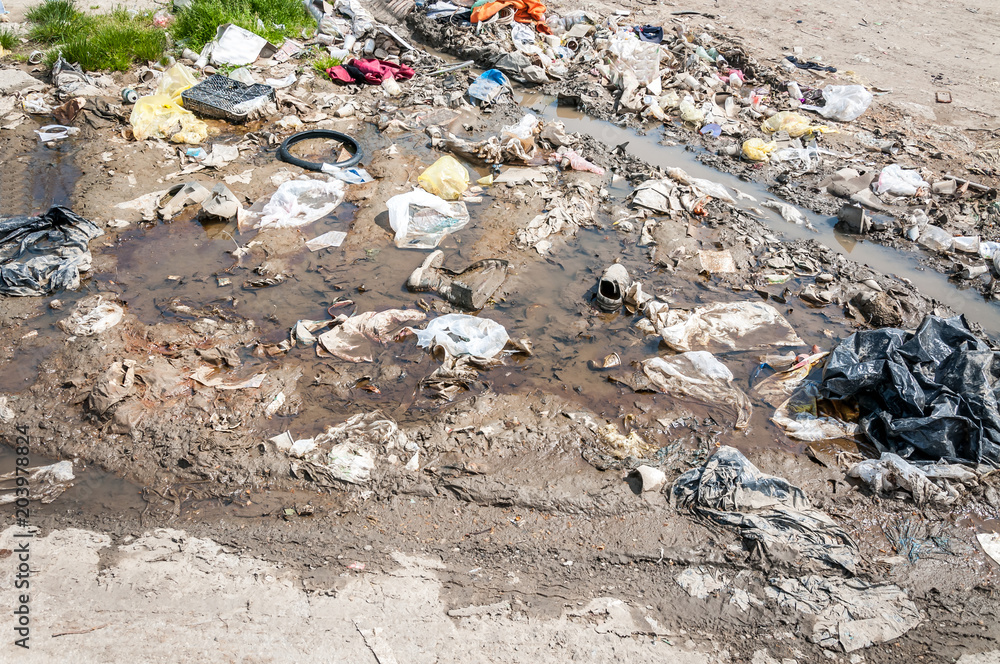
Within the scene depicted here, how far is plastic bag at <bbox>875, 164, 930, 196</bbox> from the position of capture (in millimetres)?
5719

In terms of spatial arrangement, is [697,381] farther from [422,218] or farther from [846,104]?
[846,104]

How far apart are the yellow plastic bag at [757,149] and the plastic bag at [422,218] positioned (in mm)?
3560

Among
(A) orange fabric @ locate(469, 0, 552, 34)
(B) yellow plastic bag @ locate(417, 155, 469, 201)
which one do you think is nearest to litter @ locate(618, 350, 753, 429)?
(B) yellow plastic bag @ locate(417, 155, 469, 201)

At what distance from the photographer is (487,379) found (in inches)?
144

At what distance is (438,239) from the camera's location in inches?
191

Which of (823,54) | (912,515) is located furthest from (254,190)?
(823,54)

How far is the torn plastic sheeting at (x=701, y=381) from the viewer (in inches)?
140

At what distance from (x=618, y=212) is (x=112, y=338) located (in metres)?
4.28

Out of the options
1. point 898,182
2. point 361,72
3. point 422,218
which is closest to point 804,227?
point 898,182

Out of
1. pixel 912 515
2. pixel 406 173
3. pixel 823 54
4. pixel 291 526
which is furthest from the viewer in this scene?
pixel 823 54

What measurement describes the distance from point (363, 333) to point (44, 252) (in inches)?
99.7

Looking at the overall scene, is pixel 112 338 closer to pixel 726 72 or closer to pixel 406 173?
pixel 406 173

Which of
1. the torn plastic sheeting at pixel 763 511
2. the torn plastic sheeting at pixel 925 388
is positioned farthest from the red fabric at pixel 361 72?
the torn plastic sheeting at pixel 763 511

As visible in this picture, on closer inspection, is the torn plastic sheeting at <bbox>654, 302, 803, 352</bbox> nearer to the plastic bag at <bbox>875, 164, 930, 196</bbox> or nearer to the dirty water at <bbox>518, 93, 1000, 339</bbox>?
the dirty water at <bbox>518, 93, 1000, 339</bbox>
